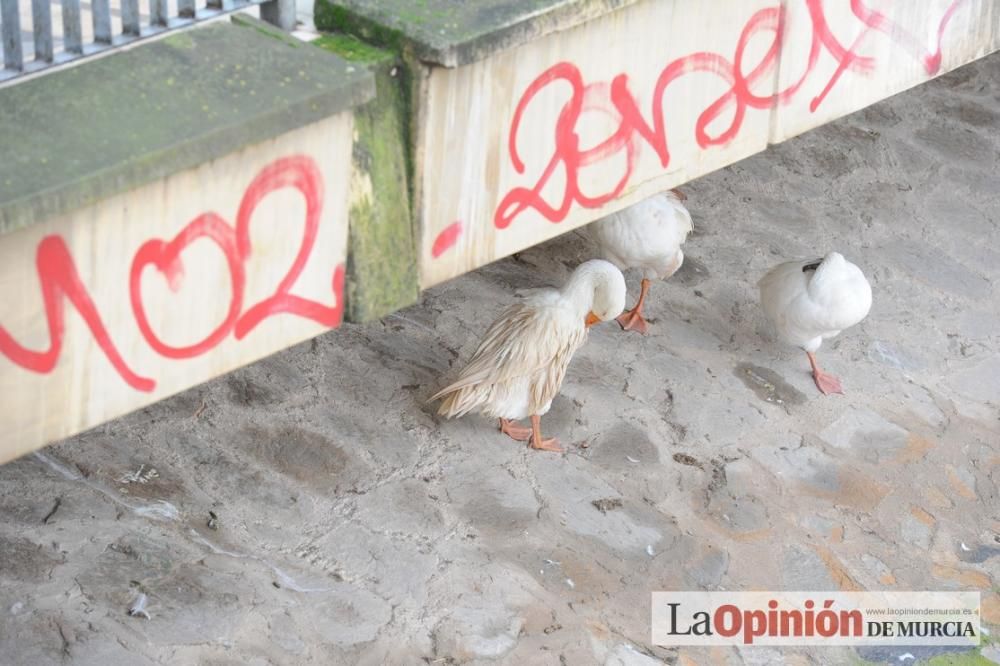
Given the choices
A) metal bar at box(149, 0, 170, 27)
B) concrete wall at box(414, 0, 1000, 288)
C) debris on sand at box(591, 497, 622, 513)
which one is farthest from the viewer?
debris on sand at box(591, 497, 622, 513)

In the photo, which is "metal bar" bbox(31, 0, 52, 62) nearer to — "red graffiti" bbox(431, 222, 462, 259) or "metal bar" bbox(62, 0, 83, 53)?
"metal bar" bbox(62, 0, 83, 53)

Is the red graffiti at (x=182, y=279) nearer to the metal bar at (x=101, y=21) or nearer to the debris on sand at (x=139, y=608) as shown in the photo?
the metal bar at (x=101, y=21)

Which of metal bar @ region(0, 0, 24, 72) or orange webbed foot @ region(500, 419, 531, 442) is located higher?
metal bar @ region(0, 0, 24, 72)

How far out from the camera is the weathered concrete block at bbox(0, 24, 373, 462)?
9.30ft

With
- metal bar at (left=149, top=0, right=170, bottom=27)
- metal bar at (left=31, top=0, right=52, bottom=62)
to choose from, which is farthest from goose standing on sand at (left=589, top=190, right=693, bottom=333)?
metal bar at (left=31, top=0, right=52, bottom=62)

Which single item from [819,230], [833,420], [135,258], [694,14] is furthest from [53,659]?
[819,230]

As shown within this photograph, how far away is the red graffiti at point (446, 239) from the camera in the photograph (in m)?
3.74

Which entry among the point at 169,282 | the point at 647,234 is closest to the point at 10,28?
the point at 169,282

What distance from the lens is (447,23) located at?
345 cm

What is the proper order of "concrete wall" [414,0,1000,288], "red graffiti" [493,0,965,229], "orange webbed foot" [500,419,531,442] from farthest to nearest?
1. "orange webbed foot" [500,419,531,442]
2. "red graffiti" [493,0,965,229]
3. "concrete wall" [414,0,1000,288]

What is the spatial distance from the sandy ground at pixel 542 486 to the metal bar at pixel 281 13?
1932mm

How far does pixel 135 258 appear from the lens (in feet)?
9.84

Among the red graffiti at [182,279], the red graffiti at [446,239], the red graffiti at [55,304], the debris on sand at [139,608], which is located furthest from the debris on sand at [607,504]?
the red graffiti at [55,304]

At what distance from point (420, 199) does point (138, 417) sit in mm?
2171
